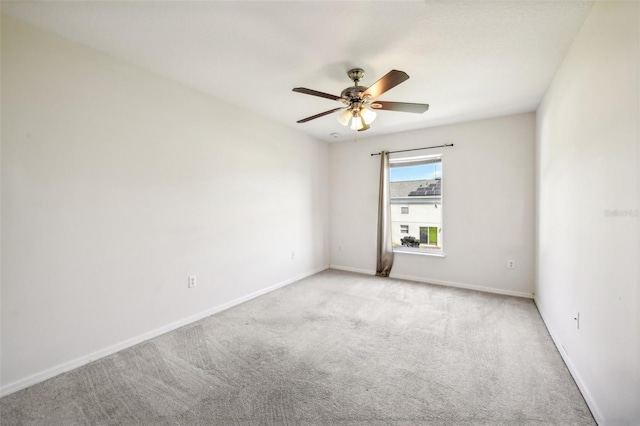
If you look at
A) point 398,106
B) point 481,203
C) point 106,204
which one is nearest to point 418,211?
point 481,203

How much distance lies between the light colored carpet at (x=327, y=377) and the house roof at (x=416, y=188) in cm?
194

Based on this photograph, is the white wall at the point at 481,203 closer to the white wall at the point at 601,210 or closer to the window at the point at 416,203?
the window at the point at 416,203

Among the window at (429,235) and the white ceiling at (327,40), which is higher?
the white ceiling at (327,40)

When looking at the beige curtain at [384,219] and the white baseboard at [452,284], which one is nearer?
the white baseboard at [452,284]

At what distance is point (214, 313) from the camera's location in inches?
122

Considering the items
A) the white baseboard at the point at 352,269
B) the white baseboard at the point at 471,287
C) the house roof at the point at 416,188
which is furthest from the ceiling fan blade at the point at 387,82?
the white baseboard at the point at 352,269

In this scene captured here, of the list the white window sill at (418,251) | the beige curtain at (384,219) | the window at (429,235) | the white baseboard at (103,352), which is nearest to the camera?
the white baseboard at (103,352)

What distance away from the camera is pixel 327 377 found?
1.96 metres

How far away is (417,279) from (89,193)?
428 cm

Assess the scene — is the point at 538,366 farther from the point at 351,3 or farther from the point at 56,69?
the point at 56,69

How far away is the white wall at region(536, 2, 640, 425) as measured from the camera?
1.25 meters

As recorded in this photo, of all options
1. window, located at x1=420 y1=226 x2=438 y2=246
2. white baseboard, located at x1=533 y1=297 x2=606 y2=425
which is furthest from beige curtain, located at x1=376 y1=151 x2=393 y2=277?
white baseboard, located at x1=533 y1=297 x2=606 y2=425

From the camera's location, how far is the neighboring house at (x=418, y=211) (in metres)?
4.33

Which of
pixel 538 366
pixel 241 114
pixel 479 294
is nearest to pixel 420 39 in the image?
pixel 241 114
